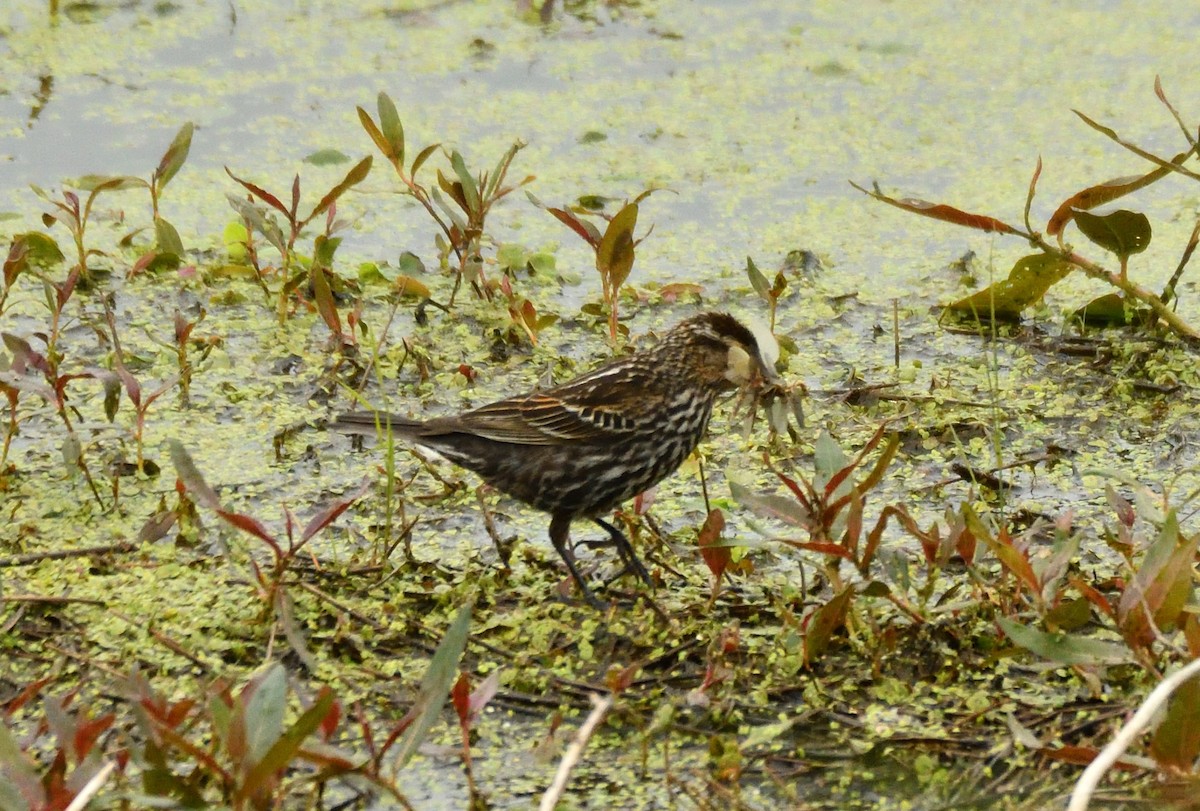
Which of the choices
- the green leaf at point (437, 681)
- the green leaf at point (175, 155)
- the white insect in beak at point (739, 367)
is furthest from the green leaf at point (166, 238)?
the green leaf at point (437, 681)

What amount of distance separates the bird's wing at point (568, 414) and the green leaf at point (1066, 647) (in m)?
1.68

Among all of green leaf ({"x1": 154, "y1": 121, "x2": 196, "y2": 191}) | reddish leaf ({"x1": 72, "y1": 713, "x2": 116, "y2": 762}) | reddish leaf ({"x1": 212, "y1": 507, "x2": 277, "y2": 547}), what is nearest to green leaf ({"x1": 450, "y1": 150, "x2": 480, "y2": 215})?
green leaf ({"x1": 154, "y1": 121, "x2": 196, "y2": 191})

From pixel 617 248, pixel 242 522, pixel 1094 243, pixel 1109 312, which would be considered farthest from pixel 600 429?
pixel 1109 312

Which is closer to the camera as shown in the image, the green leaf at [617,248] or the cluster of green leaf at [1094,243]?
the cluster of green leaf at [1094,243]

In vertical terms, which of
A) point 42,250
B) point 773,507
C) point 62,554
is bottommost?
point 62,554

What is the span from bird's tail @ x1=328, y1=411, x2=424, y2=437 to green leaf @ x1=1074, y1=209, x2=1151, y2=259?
2.25 meters

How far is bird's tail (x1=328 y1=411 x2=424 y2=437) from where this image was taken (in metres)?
5.22

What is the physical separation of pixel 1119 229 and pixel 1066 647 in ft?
7.23

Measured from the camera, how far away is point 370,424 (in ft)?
17.3

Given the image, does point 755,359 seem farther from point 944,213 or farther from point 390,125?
point 390,125

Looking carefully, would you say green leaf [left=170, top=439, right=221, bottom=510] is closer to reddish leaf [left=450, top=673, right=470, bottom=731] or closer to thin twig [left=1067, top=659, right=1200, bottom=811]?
reddish leaf [left=450, top=673, right=470, bottom=731]

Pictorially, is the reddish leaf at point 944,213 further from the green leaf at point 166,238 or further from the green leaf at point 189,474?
the green leaf at point 166,238

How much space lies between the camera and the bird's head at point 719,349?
16.6 feet

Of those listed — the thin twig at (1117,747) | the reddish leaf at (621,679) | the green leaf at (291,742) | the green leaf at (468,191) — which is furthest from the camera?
the green leaf at (468,191)
